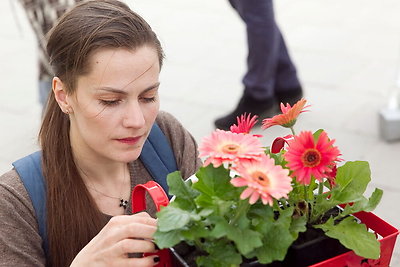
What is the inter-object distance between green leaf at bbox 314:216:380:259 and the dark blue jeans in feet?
7.86

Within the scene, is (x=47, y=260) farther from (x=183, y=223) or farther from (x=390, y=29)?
(x=390, y=29)

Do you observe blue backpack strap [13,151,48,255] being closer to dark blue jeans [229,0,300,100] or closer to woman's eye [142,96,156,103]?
woman's eye [142,96,156,103]

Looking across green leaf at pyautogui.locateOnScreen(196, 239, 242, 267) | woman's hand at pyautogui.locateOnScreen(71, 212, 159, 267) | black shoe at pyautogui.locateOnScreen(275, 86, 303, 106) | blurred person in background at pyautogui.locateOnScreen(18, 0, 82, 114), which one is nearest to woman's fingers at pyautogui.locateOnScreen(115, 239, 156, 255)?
woman's hand at pyautogui.locateOnScreen(71, 212, 159, 267)

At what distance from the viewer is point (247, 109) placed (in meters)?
3.49

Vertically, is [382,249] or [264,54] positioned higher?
[382,249]

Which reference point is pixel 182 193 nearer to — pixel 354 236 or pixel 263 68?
pixel 354 236

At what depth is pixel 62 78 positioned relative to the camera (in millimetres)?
1473

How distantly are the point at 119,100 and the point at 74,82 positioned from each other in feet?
0.50

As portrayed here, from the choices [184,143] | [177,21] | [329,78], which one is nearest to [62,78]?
[184,143]

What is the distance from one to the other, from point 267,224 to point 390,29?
4068mm

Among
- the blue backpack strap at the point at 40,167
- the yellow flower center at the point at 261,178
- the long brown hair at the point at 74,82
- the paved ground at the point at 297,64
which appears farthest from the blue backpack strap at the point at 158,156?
the paved ground at the point at 297,64

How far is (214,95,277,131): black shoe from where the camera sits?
11.4ft

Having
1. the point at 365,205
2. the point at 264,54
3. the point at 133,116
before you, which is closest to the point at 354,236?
the point at 365,205

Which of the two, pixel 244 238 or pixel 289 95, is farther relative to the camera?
pixel 289 95
